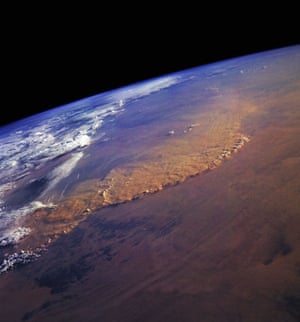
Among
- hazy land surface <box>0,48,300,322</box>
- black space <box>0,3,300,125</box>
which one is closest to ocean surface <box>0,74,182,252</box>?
hazy land surface <box>0,48,300,322</box>

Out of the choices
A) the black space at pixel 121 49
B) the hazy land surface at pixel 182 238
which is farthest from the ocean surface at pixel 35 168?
the black space at pixel 121 49

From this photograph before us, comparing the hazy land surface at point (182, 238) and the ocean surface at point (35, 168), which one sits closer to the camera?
the hazy land surface at point (182, 238)

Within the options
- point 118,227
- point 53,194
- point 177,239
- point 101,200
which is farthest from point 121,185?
point 177,239

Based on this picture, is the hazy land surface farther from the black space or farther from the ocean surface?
the black space

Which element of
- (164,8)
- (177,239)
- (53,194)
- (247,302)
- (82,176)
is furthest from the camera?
(164,8)

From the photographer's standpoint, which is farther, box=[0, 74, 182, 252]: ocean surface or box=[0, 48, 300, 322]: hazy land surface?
box=[0, 74, 182, 252]: ocean surface

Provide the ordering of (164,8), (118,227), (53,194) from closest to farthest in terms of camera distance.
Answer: (118,227)
(53,194)
(164,8)

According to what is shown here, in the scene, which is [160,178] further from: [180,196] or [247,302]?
[247,302]

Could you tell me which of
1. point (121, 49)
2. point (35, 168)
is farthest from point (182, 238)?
point (121, 49)

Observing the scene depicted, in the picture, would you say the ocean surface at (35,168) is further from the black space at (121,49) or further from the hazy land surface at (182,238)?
the black space at (121,49)
